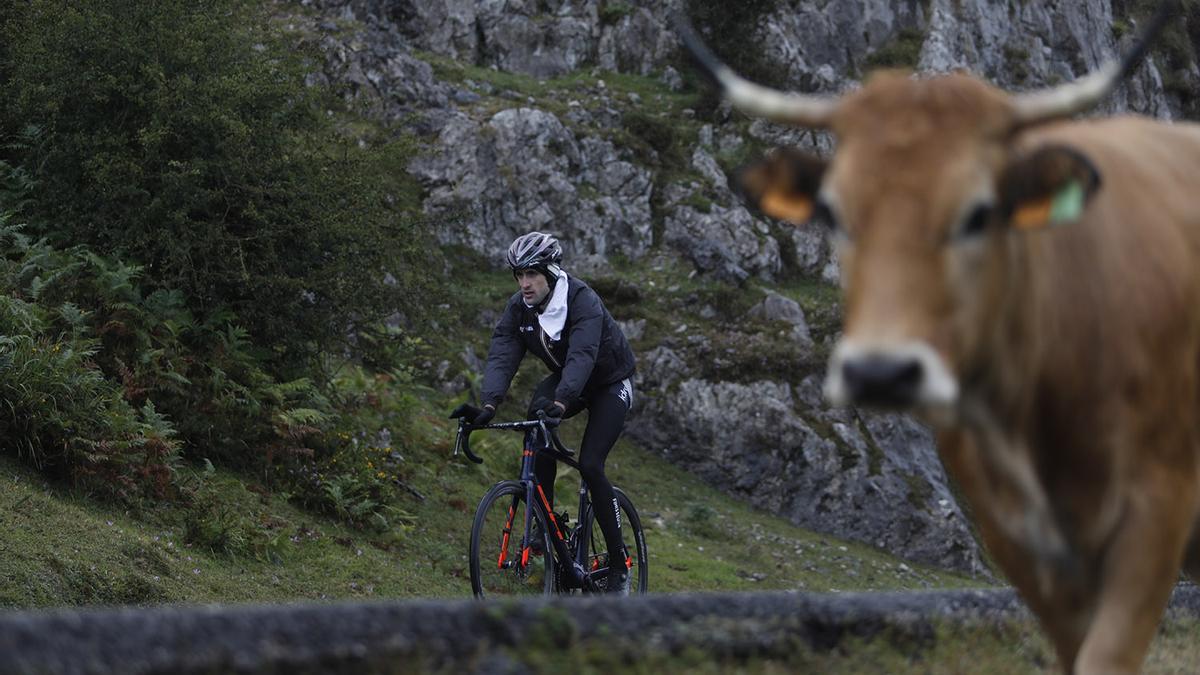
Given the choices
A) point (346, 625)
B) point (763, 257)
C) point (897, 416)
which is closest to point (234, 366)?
point (346, 625)

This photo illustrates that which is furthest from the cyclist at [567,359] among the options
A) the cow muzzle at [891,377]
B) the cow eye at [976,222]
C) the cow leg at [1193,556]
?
the cow muzzle at [891,377]

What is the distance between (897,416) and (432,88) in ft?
46.2

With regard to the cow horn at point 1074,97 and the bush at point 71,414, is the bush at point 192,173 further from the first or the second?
the cow horn at point 1074,97

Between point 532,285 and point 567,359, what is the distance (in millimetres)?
690

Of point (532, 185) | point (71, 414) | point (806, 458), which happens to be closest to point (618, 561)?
point (71, 414)

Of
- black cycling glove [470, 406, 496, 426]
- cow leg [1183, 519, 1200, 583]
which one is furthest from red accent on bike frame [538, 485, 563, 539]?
cow leg [1183, 519, 1200, 583]

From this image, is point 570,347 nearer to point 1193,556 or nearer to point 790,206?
point 1193,556

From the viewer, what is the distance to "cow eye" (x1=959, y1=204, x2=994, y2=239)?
3.91 metres

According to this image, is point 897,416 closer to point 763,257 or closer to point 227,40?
point 763,257

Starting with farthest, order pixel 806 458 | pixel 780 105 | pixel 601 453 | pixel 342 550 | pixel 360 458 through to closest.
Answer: pixel 806 458 < pixel 360 458 < pixel 342 550 < pixel 601 453 < pixel 780 105

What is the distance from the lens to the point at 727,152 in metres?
35.2

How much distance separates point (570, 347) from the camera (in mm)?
10523

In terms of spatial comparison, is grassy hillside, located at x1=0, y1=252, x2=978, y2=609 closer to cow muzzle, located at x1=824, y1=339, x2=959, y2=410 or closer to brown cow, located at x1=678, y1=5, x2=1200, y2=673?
brown cow, located at x1=678, y1=5, x2=1200, y2=673

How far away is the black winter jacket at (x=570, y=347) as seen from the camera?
1048cm
